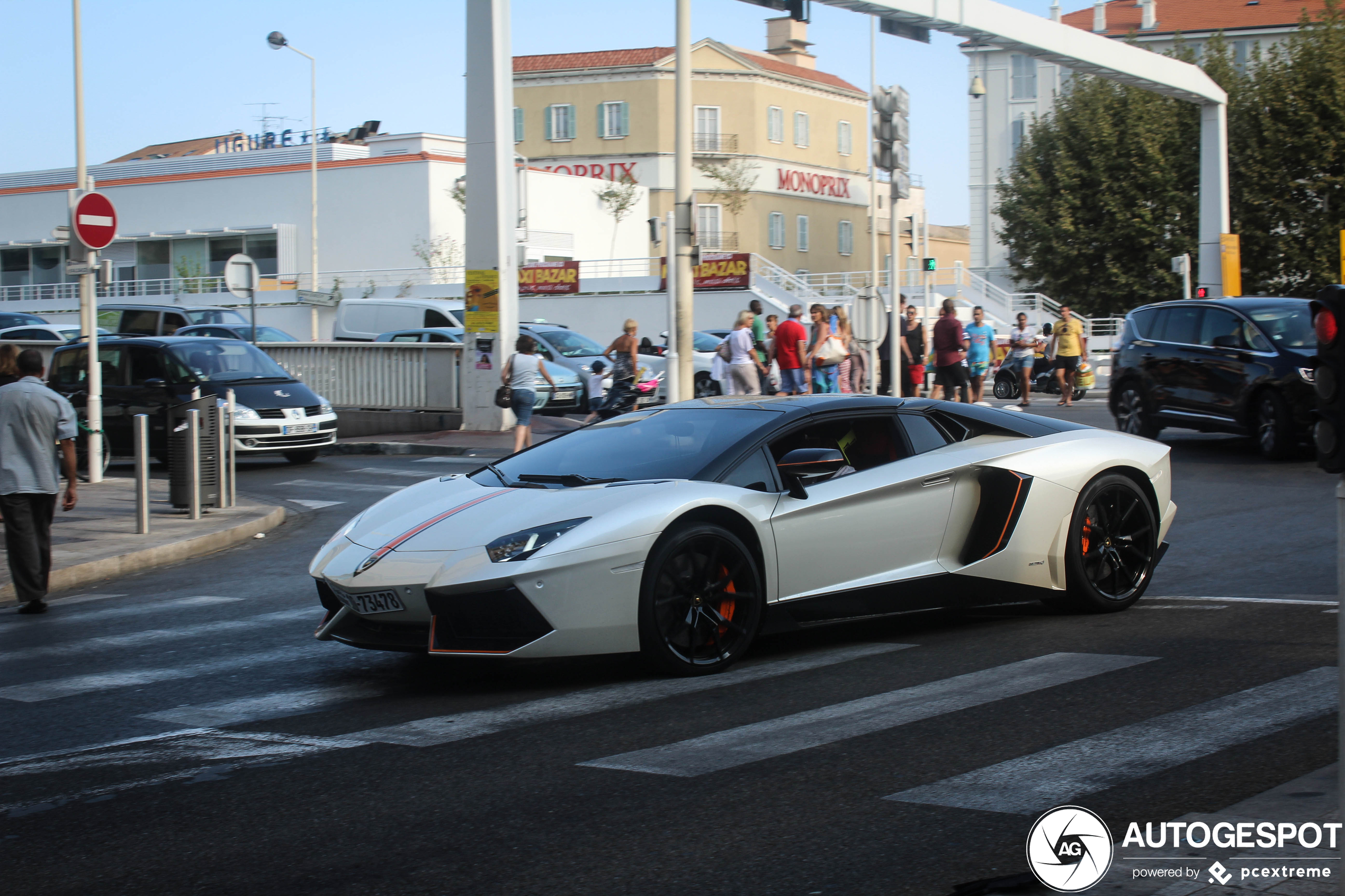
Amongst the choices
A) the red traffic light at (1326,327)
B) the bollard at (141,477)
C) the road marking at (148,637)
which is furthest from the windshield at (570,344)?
the red traffic light at (1326,327)

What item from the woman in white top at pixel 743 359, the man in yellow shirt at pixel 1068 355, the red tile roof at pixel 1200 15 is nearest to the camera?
the woman in white top at pixel 743 359

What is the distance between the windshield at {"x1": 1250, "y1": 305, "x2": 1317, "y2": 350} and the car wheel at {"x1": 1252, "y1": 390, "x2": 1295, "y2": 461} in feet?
2.02

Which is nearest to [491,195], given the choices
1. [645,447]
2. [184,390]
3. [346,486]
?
[184,390]

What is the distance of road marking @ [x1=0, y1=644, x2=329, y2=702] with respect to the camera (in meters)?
6.52

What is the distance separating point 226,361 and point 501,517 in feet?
45.4

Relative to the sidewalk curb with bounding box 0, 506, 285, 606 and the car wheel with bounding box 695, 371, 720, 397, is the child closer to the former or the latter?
the car wheel with bounding box 695, 371, 720, 397

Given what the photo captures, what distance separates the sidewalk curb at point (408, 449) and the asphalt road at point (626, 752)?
37.0ft

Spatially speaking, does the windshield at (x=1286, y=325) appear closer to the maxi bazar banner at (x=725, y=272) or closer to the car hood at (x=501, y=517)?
the car hood at (x=501, y=517)

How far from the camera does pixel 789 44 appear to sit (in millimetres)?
80312

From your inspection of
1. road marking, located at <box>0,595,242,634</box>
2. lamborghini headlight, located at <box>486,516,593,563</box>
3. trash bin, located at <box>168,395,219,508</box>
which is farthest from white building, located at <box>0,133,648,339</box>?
lamborghini headlight, located at <box>486,516,593,563</box>

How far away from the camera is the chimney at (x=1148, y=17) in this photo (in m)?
71.8

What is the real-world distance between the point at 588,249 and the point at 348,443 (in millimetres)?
39255

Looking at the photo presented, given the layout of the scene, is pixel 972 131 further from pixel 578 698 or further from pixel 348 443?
pixel 578 698

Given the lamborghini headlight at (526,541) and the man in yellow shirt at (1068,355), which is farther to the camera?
the man in yellow shirt at (1068,355)
